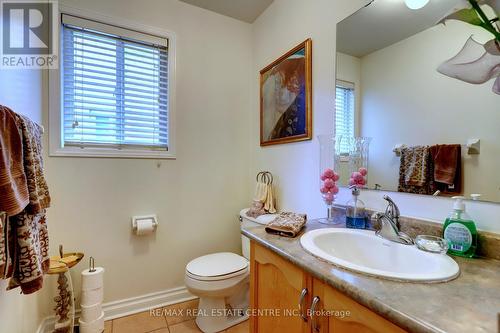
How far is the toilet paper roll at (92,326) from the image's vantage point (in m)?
1.49

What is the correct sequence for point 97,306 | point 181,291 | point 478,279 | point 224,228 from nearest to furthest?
point 478,279 → point 97,306 → point 181,291 → point 224,228

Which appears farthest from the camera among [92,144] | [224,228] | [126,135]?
[224,228]

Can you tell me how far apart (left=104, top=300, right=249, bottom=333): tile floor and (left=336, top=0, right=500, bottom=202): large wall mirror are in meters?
1.39

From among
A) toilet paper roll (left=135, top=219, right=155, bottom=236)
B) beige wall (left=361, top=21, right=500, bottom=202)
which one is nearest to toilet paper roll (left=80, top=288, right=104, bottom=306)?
toilet paper roll (left=135, top=219, right=155, bottom=236)

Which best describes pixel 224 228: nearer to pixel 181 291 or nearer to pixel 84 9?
pixel 181 291

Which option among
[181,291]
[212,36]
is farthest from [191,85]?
[181,291]

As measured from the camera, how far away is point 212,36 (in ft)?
6.66

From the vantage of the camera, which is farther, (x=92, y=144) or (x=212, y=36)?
(x=212, y=36)

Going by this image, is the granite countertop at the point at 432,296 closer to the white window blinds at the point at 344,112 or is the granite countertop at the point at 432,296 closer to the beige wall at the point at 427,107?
the beige wall at the point at 427,107

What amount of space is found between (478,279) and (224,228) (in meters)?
1.71

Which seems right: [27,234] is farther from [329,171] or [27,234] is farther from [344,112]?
[344,112]

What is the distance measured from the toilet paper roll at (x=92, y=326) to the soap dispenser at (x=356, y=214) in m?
1.65

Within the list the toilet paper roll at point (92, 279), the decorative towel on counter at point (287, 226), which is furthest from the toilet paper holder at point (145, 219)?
the decorative towel on counter at point (287, 226)

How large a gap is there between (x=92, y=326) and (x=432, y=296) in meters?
1.85
